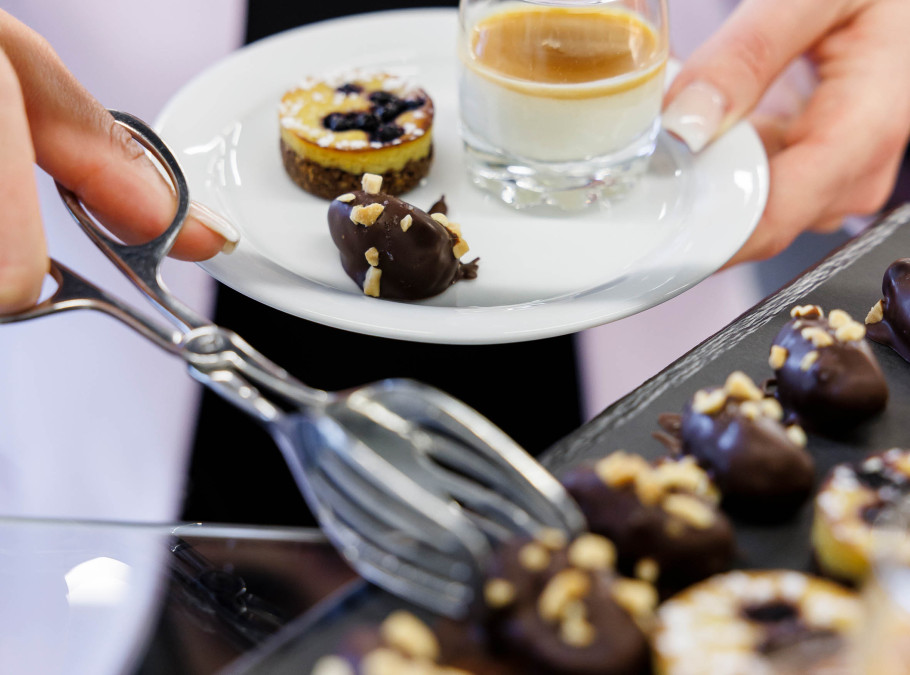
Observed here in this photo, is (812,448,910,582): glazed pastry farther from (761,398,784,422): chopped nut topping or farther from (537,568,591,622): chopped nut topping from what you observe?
(537,568,591,622): chopped nut topping

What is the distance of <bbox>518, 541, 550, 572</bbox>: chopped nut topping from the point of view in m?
0.51

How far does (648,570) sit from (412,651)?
0.52 feet

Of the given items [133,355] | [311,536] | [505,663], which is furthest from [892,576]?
[133,355]

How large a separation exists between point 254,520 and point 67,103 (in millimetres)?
436

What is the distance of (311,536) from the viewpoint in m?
0.68

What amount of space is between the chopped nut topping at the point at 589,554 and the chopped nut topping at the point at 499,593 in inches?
1.5

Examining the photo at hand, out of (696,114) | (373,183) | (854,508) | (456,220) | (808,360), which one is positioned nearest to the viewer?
(854,508)

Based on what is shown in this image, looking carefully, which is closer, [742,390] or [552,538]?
[552,538]

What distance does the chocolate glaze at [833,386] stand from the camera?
26.7 inches

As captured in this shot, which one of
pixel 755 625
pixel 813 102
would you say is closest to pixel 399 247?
pixel 755 625

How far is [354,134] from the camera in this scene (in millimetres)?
1100

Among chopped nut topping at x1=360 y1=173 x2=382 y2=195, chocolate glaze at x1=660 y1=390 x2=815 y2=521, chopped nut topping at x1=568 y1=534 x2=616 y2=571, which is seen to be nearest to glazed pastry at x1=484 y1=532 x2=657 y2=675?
chopped nut topping at x1=568 y1=534 x2=616 y2=571

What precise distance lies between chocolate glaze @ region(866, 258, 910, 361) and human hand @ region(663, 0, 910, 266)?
0.31 m

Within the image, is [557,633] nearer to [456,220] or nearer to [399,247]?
[399,247]
